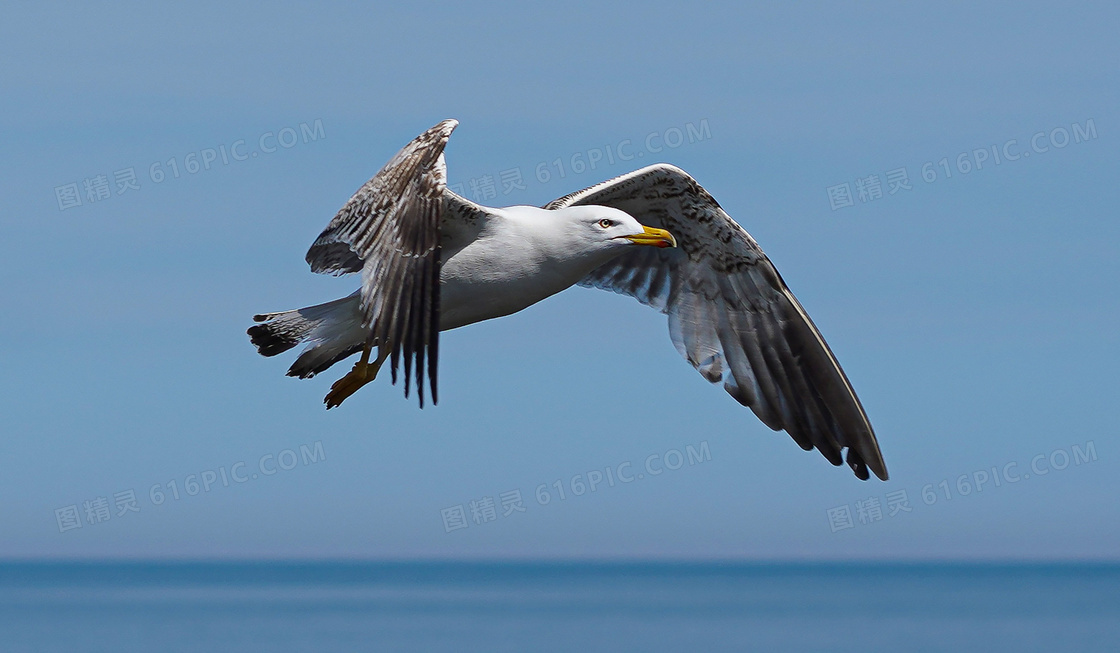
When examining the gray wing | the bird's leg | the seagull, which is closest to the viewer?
the seagull

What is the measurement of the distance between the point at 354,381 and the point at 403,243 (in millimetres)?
2309

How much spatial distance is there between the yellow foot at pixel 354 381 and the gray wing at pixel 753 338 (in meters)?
3.27

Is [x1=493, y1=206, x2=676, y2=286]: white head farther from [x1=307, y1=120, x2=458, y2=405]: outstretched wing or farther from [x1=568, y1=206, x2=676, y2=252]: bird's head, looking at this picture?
[x1=307, y1=120, x2=458, y2=405]: outstretched wing

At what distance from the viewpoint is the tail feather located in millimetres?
13195

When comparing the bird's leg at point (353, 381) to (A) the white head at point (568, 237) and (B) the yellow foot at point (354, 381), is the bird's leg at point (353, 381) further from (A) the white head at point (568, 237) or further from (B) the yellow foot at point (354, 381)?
(A) the white head at point (568, 237)

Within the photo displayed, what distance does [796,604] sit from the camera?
523ft

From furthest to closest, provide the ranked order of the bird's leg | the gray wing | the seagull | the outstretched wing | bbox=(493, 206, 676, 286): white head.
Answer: the gray wing < the bird's leg < bbox=(493, 206, 676, 286): white head < the seagull < the outstretched wing

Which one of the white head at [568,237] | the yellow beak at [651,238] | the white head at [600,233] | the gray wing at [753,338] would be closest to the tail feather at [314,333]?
the white head at [568,237]

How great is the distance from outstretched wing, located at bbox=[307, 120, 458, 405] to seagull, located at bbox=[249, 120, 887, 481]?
11 millimetres

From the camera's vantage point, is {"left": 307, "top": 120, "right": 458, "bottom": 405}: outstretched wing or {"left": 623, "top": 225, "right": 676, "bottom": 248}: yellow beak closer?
{"left": 307, "top": 120, "right": 458, "bottom": 405}: outstretched wing

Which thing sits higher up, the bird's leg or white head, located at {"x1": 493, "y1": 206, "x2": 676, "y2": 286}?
white head, located at {"x1": 493, "y1": 206, "x2": 676, "y2": 286}

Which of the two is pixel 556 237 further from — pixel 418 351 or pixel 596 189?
pixel 418 351

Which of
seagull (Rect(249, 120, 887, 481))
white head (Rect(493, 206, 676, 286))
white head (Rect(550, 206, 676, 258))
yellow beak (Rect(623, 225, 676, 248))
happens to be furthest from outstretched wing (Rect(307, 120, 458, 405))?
yellow beak (Rect(623, 225, 676, 248))

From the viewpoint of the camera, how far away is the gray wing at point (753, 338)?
50.8 feet
